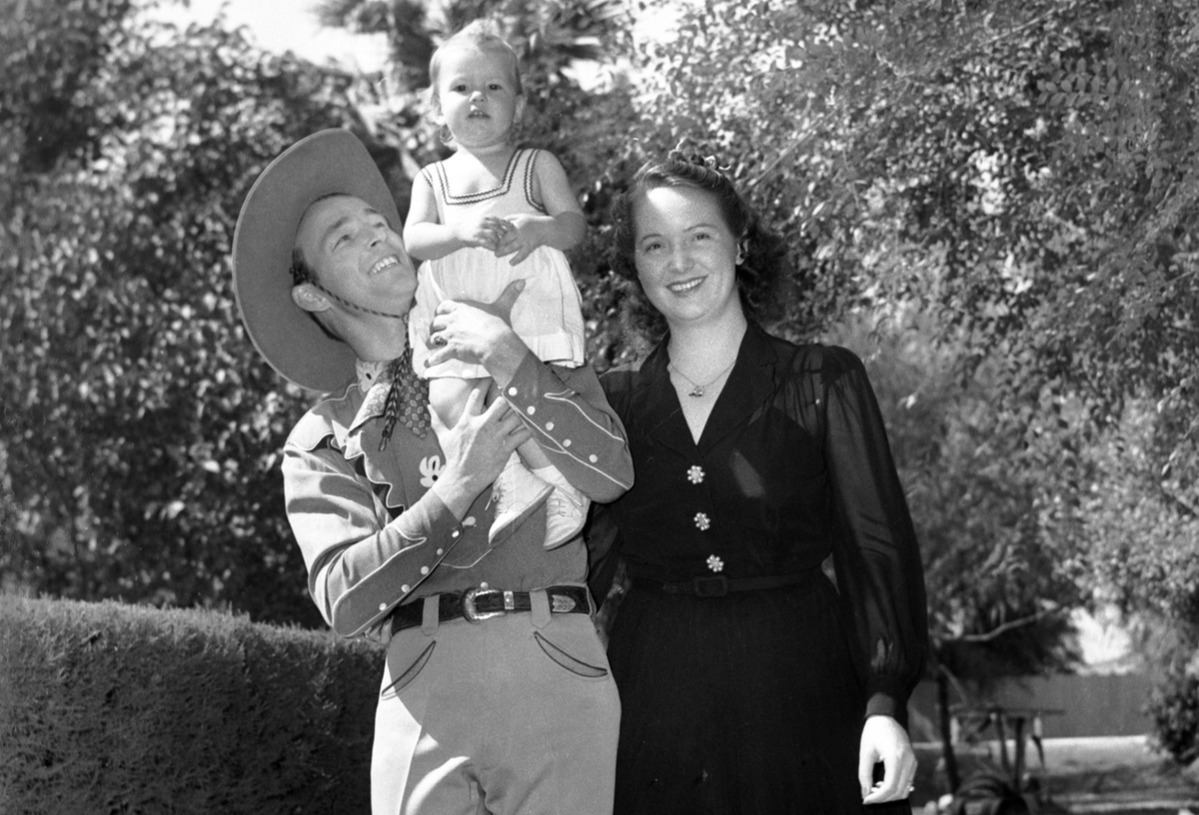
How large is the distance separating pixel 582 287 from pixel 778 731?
400 cm

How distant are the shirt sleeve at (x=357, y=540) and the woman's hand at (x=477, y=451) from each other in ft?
0.11

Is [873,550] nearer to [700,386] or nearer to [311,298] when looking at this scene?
[700,386]

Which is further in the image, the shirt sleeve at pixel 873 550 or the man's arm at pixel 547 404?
the shirt sleeve at pixel 873 550

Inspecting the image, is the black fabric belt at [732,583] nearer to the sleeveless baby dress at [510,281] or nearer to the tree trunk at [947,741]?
the sleeveless baby dress at [510,281]

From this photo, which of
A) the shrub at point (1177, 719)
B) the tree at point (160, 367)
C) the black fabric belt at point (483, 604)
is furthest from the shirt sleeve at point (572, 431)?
the shrub at point (1177, 719)

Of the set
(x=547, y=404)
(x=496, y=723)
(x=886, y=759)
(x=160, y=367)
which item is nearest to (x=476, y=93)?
(x=547, y=404)

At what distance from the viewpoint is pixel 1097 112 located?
5812 mm

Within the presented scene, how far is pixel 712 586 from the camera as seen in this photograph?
10.6 ft

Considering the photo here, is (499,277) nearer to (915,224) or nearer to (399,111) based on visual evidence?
(915,224)

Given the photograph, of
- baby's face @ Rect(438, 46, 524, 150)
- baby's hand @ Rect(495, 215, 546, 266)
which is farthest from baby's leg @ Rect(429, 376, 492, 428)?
baby's face @ Rect(438, 46, 524, 150)

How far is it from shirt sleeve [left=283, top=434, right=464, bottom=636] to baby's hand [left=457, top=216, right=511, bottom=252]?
0.52 metres

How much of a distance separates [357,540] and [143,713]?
246cm

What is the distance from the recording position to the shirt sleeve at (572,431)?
288 centimetres

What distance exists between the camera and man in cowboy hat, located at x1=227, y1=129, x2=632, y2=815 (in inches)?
111
